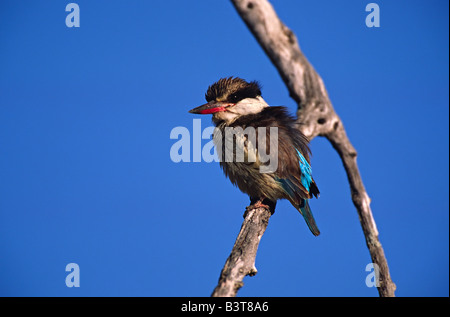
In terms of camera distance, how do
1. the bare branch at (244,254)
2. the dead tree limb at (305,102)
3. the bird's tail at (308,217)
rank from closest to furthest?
the dead tree limb at (305,102) → the bare branch at (244,254) → the bird's tail at (308,217)

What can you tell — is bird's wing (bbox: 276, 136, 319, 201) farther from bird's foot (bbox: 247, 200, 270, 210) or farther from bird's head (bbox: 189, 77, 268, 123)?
bird's head (bbox: 189, 77, 268, 123)

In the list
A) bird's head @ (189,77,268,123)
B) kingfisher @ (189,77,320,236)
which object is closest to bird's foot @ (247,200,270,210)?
kingfisher @ (189,77,320,236)

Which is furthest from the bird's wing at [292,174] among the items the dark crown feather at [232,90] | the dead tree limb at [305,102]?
the dark crown feather at [232,90]

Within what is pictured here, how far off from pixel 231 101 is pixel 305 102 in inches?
46.9

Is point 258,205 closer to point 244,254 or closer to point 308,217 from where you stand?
point 308,217

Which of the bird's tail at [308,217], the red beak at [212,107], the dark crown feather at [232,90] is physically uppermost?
the dark crown feather at [232,90]

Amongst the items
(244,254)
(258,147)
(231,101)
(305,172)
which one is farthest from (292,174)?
Result: (244,254)

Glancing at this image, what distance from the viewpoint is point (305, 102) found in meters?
2.42

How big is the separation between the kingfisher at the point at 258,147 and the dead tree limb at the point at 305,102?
0.35m

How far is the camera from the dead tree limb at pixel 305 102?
6.94 ft

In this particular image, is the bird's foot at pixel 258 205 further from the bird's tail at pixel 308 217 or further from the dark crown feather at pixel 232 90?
the dark crown feather at pixel 232 90

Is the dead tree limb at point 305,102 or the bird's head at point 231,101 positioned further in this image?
the bird's head at point 231,101
